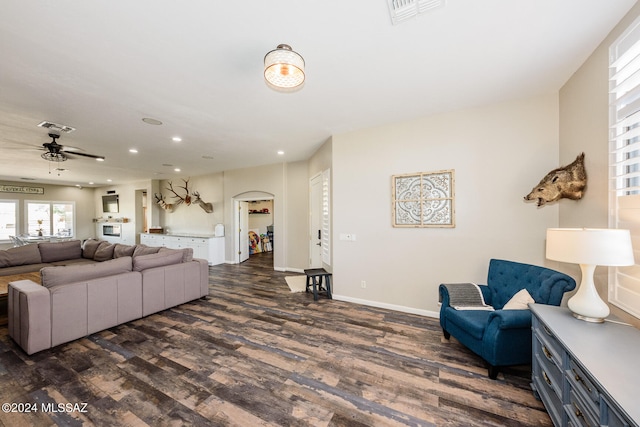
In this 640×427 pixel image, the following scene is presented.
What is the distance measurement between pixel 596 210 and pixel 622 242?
823 millimetres

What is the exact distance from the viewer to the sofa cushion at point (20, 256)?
439 cm

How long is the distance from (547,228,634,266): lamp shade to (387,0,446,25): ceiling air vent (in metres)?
1.79

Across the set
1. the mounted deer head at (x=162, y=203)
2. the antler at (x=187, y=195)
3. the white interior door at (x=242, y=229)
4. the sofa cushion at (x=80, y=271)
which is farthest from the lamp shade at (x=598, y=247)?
the mounted deer head at (x=162, y=203)

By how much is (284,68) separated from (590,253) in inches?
93.5

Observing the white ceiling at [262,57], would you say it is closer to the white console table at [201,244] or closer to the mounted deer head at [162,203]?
the white console table at [201,244]

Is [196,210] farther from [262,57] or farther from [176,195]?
[262,57]

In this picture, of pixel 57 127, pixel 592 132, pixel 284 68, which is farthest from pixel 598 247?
pixel 57 127

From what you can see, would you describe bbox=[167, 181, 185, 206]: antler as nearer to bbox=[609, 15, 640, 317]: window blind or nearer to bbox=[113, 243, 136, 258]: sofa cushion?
bbox=[113, 243, 136, 258]: sofa cushion

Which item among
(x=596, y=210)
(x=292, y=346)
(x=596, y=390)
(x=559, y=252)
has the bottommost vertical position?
(x=292, y=346)

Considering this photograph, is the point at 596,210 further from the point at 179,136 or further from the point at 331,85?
the point at 179,136

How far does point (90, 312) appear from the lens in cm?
281

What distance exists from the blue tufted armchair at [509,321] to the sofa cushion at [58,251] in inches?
300

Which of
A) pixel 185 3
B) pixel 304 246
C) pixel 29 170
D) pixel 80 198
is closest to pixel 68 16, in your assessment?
pixel 185 3

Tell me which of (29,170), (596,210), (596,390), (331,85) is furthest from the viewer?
(29,170)
